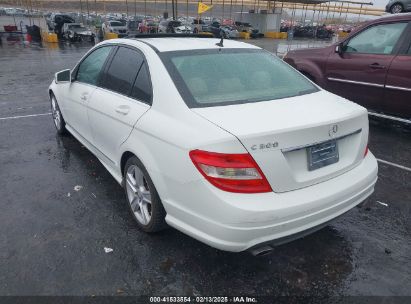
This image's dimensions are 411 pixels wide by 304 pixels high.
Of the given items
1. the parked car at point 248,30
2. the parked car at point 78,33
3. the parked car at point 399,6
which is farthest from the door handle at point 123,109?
the parked car at point 248,30

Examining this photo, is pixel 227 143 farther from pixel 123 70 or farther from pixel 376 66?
pixel 376 66

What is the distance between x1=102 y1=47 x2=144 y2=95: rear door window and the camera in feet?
11.2

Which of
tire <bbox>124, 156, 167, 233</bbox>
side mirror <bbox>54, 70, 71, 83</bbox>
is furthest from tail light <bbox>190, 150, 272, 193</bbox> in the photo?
side mirror <bbox>54, 70, 71, 83</bbox>

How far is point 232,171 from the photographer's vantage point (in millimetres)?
2332

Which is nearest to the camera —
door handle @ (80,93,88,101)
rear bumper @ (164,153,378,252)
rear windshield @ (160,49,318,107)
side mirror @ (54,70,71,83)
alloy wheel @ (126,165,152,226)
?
rear bumper @ (164,153,378,252)

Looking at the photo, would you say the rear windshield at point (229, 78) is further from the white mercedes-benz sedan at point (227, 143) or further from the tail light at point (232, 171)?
the tail light at point (232, 171)

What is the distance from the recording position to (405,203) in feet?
12.7

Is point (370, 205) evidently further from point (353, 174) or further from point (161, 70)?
point (161, 70)

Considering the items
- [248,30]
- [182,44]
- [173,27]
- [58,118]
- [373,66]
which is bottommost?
[248,30]

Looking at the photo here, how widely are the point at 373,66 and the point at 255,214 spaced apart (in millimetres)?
4548

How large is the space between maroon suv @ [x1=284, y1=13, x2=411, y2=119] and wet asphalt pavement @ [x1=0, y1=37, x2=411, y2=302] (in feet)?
5.58

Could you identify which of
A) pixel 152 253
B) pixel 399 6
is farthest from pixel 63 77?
pixel 399 6

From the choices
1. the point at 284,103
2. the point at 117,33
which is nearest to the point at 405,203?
the point at 284,103

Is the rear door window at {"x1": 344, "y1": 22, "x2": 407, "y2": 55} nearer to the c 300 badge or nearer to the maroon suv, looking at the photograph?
the maroon suv
